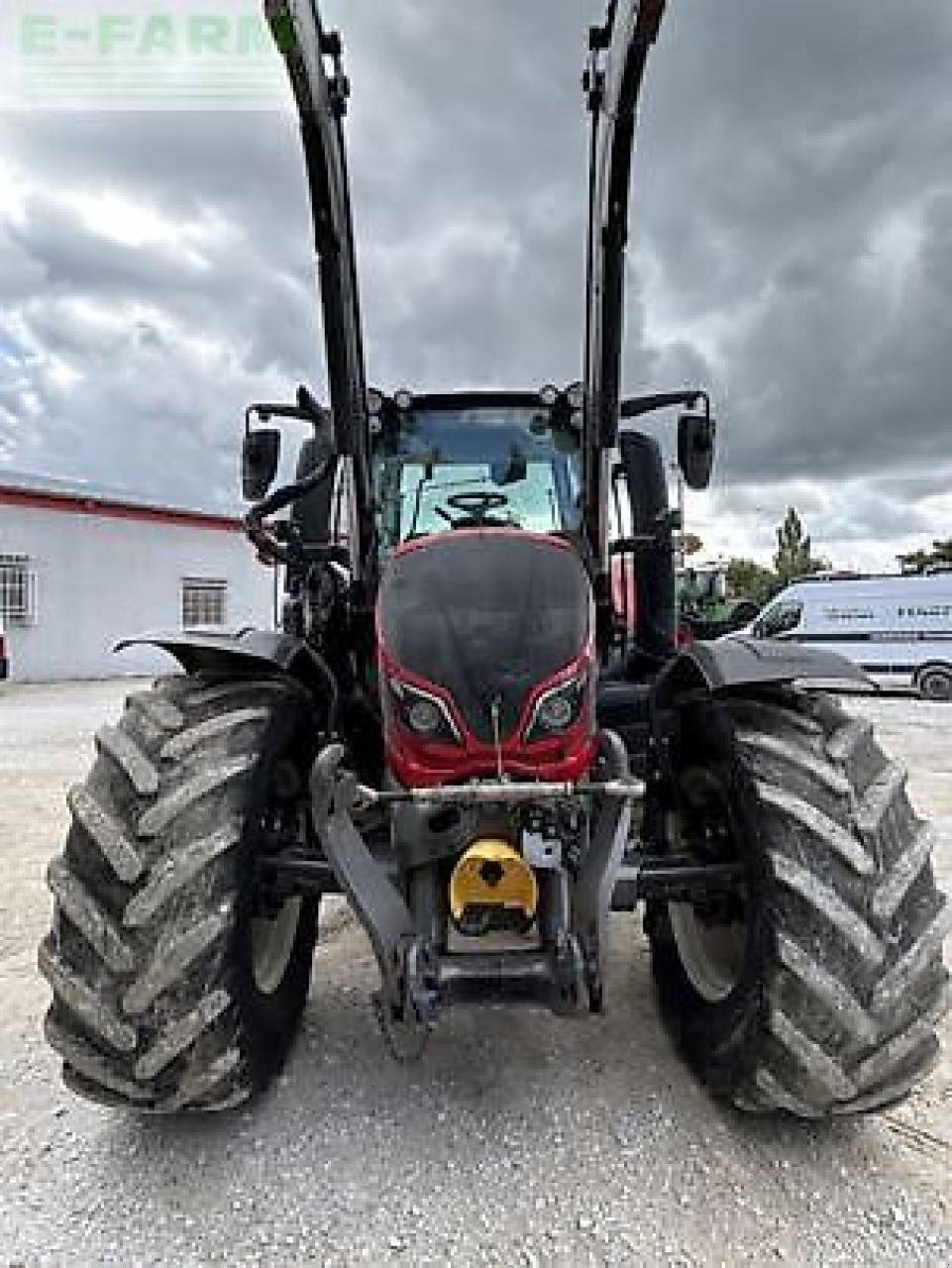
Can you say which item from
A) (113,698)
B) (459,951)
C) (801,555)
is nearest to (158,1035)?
(459,951)

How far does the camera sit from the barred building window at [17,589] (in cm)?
1856

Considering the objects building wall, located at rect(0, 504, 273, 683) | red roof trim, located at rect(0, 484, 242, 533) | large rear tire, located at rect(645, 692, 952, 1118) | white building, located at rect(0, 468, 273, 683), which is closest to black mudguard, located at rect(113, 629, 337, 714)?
large rear tire, located at rect(645, 692, 952, 1118)

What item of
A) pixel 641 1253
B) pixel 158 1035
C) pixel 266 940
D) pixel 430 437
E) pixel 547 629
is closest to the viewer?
pixel 641 1253

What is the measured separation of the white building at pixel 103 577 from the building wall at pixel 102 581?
0.02 m

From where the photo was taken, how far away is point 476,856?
2.37 meters

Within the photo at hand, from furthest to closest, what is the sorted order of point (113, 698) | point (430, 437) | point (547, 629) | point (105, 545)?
point (105, 545)
point (113, 698)
point (430, 437)
point (547, 629)

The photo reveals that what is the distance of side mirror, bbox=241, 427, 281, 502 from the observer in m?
3.91

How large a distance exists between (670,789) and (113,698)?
1410cm

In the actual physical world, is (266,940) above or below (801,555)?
below

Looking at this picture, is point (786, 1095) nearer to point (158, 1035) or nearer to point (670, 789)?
point (670, 789)

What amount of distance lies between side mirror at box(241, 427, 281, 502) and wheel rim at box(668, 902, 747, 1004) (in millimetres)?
2173

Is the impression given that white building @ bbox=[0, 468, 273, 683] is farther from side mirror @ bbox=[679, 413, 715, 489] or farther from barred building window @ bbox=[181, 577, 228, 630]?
side mirror @ bbox=[679, 413, 715, 489]

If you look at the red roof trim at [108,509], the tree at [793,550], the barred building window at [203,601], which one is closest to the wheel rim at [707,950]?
the red roof trim at [108,509]

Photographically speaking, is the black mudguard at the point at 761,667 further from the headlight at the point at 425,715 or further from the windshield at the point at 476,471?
the windshield at the point at 476,471
